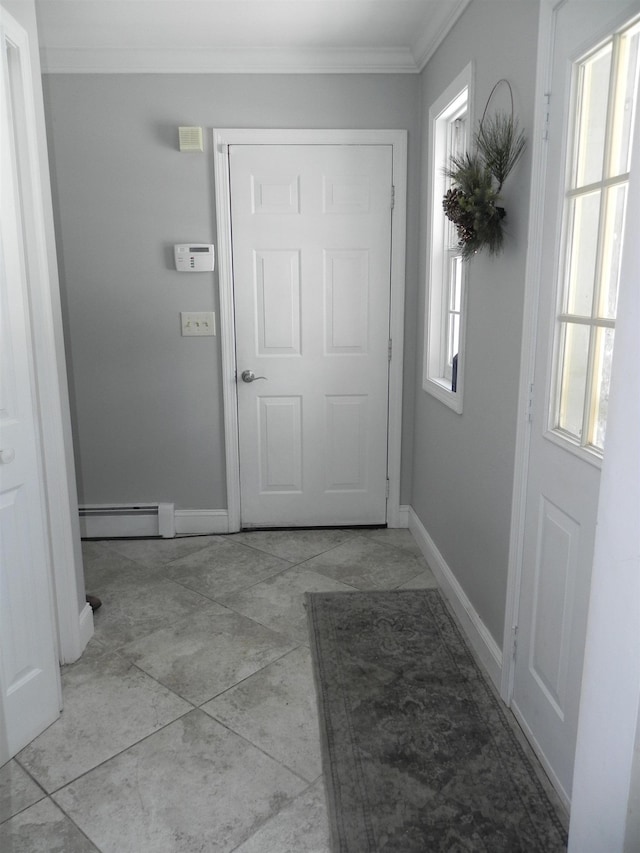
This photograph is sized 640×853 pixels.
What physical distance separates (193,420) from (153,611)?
1177 mm

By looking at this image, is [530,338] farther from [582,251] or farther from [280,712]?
[280,712]

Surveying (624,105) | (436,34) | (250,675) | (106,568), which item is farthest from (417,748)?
(436,34)

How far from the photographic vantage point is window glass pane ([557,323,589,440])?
1704mm

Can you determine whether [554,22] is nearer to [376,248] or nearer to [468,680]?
[376,248]

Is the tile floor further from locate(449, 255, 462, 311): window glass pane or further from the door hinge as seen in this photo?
the door hinge

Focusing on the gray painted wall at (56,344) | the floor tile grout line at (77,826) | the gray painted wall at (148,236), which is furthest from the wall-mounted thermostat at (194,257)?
the floor tile grout line at (77,826)

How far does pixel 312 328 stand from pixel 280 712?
2.11 meters

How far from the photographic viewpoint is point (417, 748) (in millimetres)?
2002

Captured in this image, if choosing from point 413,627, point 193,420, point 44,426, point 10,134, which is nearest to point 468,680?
point 413,627

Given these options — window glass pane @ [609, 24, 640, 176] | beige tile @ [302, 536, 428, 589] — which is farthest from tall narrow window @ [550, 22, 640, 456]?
beige tile @ [302, 536, 428, 589]

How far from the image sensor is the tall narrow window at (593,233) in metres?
1.50

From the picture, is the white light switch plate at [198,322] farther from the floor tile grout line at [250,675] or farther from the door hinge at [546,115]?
the door hinge at [546,115]

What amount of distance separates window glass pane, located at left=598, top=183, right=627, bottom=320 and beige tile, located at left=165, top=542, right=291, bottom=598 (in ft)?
7.22

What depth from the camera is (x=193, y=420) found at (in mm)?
3697
